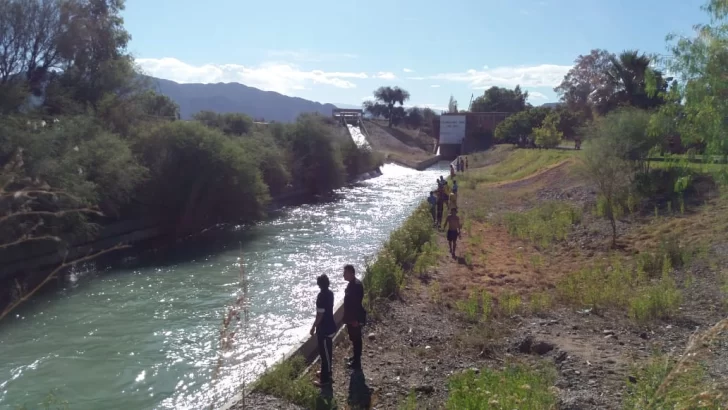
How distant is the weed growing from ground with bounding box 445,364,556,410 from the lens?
654 cm

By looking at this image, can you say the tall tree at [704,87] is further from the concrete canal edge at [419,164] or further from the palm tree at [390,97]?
the palm tree at [390,97]

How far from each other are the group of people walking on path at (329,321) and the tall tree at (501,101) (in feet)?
382

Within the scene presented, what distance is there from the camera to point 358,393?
8.35 metres

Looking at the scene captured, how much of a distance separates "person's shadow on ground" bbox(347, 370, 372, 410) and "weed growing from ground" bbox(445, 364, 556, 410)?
3.61ft

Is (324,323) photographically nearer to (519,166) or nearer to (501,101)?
(519,166)

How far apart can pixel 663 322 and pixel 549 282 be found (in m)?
4.53

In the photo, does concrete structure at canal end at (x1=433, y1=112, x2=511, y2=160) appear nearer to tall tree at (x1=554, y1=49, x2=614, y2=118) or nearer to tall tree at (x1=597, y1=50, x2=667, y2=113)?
tall tree at (x1=554, y1=49, x2=614, y2=118)

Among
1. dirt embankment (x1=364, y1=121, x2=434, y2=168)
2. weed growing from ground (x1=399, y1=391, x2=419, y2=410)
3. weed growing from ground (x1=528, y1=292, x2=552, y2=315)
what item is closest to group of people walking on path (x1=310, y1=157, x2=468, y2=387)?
weed growing from ground (x1=399, y1=391, x2=419, y2=410)

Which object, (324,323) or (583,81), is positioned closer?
(324,323)

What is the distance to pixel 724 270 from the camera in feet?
45.1

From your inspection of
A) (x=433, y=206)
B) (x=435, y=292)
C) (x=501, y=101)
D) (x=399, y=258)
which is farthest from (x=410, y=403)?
(x=501, y=101)

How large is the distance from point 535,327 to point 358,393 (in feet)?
13.1

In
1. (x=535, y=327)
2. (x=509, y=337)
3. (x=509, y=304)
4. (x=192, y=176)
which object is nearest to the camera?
Result: (x=509, y=337)

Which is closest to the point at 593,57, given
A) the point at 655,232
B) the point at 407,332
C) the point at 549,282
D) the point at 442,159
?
the point at 442,159
